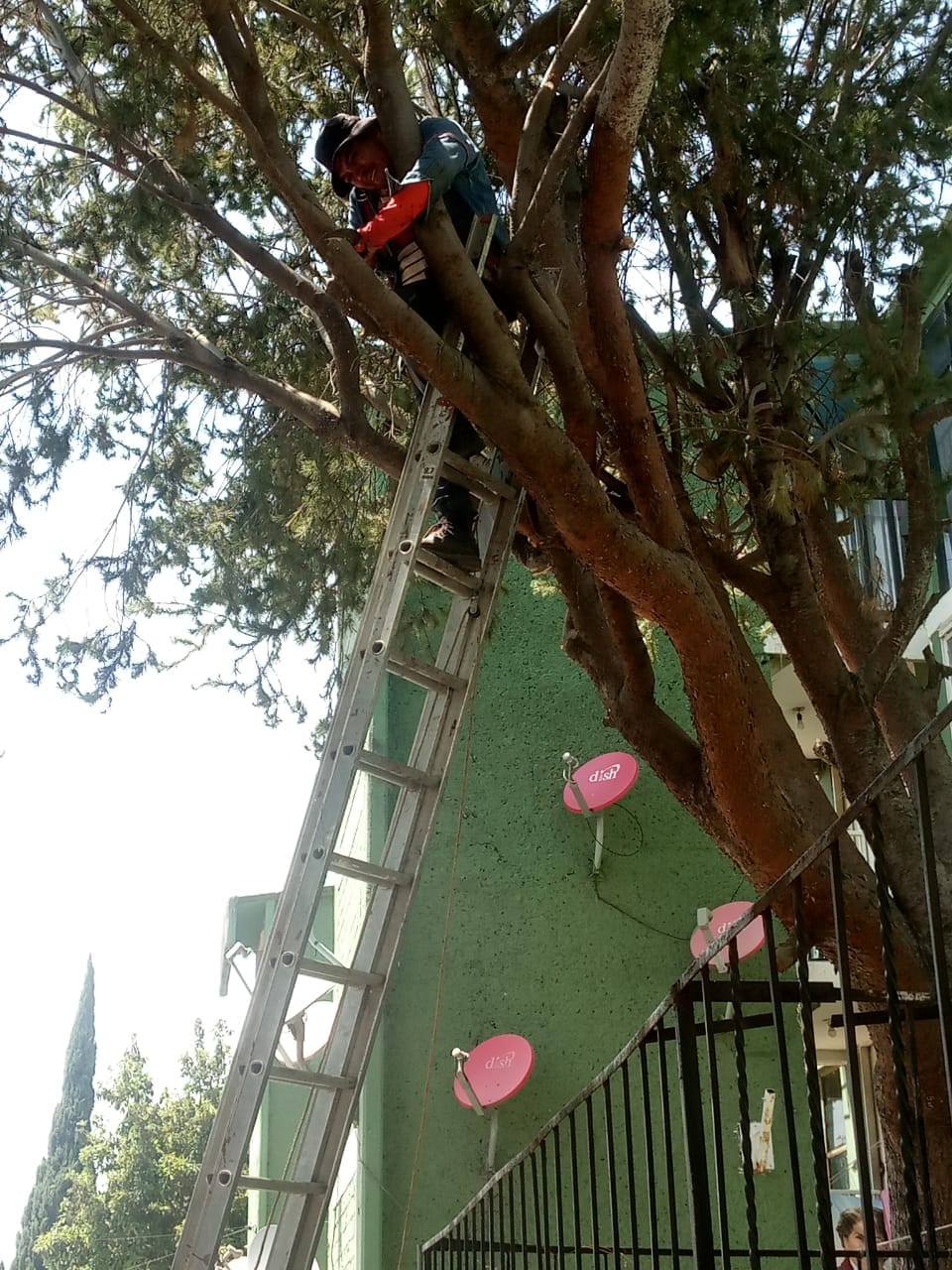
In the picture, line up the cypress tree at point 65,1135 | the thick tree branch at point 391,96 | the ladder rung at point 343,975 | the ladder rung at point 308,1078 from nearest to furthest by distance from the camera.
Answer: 1. the ladder rung at point 308,1078
2. the ladder rung at point 343,975
3. the thick tree branch at point 391,96
4. the cypress tree at point 65,1135

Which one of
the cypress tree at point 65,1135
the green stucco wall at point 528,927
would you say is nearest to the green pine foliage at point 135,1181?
the cypress tree at point 65,1135

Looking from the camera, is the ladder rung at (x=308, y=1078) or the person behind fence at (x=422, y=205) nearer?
the ladder rung at (x=308, y=1078)

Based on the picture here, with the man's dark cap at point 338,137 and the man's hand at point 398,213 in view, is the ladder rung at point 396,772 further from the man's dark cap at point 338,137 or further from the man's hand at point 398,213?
the man's dark cap at point 338,137

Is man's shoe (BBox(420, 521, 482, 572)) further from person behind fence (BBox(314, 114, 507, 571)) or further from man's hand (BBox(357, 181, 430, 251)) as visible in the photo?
man's hand (BBox(357, 181, 430, 251))

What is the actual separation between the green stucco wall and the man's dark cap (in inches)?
201

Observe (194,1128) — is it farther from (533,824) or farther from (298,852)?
(298,852)

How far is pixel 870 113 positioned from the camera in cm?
613

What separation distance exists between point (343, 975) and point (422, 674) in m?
1.18

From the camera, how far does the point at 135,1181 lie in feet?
119

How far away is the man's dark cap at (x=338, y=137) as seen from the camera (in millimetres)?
5137

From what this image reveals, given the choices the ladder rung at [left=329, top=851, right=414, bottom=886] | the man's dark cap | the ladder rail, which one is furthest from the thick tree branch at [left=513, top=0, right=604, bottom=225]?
the ladder rung at [left=329, top=851, right=414, bottom=886]

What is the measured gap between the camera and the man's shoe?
209 inches

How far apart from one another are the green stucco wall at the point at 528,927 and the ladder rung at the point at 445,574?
168 inches

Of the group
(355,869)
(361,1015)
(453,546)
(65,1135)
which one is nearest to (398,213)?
(453,546)
